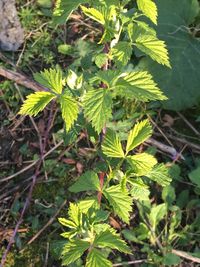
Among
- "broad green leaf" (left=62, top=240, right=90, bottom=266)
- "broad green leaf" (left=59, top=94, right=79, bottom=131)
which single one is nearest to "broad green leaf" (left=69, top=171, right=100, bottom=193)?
"broad green leaf" (left=62, top=240, right=90, bottom=266)

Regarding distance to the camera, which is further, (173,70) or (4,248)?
(173,70)

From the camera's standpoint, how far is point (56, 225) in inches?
93.6

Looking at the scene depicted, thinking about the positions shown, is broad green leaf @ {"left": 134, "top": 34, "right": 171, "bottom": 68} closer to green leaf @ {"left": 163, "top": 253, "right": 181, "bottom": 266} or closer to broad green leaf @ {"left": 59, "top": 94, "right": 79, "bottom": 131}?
broad green leaf @ {"left": 59, "top": 94, "right": 79, "bottom": 131}

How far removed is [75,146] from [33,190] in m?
0.35

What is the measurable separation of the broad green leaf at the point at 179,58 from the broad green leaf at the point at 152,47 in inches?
48.0

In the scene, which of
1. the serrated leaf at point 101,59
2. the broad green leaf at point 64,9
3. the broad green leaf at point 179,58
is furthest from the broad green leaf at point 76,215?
the broad green leaf at point 179,58

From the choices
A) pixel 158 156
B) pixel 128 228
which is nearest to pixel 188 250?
pixel 128 228

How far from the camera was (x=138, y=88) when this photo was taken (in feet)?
4.58

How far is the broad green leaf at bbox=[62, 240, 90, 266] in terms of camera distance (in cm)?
138

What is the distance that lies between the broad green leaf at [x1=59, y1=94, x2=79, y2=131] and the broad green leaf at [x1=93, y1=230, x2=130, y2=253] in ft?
1.22

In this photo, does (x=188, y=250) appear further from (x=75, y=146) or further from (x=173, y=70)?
(x=173, y=70)

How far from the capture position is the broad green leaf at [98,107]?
1.32 m

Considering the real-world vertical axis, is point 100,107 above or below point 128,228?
above

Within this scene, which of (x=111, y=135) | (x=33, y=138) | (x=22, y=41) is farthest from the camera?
(x=22, y=41)
